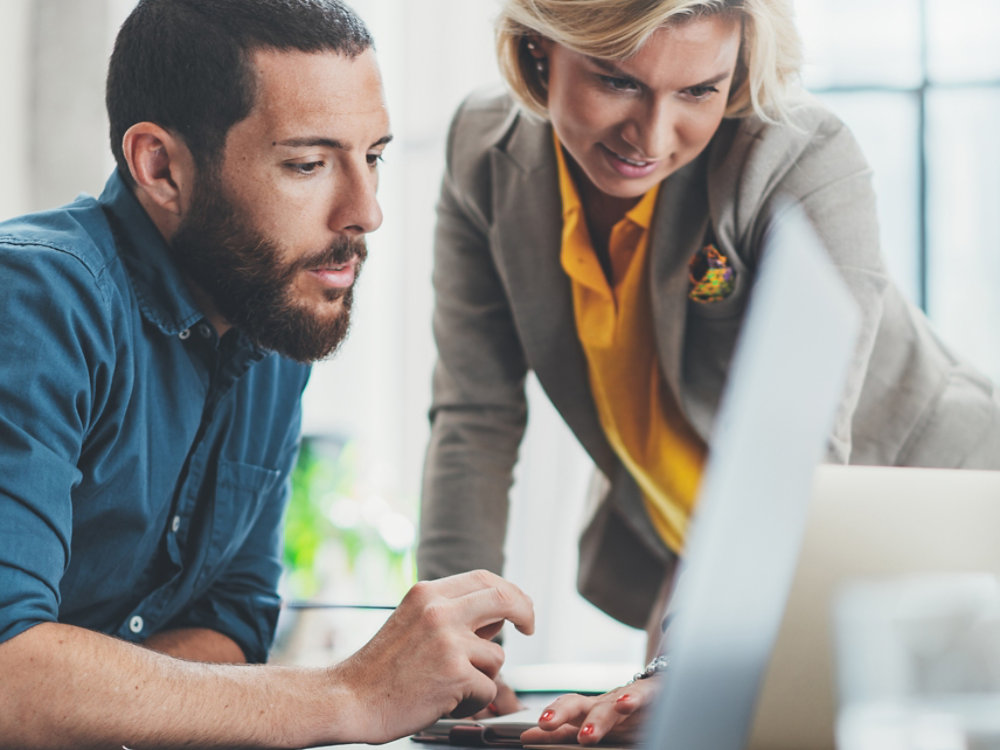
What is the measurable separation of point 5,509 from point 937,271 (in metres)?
3.29

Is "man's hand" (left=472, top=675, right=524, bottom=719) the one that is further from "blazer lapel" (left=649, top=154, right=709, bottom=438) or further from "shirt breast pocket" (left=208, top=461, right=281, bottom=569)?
"blazer lapel" (left=649, top=154, right=709, bottom=438)

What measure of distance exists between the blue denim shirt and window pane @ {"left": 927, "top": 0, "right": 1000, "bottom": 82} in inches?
117

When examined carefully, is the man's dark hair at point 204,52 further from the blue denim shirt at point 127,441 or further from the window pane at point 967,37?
the window pane at point 967,37

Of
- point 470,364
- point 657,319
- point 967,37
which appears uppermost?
point 967,37

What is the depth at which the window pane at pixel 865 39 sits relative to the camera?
3.52 meters

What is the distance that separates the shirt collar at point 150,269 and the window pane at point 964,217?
117 inches

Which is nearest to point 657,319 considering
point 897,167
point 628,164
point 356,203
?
point 628,164

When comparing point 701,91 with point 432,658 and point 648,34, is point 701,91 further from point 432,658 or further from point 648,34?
point 432,658

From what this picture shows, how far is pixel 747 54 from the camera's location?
1.25m

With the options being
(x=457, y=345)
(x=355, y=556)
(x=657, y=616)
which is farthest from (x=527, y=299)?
(x=355, y=556)

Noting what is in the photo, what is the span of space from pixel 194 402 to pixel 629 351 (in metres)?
0.60

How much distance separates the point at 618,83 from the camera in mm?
1240

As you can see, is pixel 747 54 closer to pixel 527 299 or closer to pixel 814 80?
pixel 527 299

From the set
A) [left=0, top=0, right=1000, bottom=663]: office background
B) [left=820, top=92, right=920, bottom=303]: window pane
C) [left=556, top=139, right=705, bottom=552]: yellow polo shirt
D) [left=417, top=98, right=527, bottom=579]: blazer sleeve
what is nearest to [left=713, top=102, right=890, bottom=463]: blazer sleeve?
[left=556, top=139, right=705, bottom=552]: yellow polo shirt
